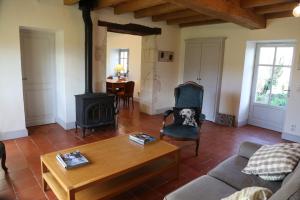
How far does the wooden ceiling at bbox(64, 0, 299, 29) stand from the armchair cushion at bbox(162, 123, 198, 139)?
1.69 m

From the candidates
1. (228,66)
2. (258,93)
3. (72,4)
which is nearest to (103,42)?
(72,4)

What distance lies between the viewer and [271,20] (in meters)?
4.15

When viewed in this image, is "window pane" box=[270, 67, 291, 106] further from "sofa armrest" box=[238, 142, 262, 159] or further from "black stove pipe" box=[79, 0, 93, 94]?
"black stove pipe" box=[79, 0, 93, 94]

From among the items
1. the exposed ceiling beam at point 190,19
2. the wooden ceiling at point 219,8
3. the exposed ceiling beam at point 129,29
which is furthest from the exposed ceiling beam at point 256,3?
the exposed ceiling beam at point 129,29

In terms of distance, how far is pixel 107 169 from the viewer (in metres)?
1.98

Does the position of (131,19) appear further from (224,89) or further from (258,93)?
(258,93)

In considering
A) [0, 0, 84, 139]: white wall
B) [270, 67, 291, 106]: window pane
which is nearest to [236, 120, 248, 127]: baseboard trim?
[270, 67, 291, 106]: window pane

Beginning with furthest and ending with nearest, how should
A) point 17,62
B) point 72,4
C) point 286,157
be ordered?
1. point 72,4
2. point 17,62
3. point 286,157

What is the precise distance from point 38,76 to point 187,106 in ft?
9.71

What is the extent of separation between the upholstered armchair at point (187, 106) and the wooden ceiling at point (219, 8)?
48.0 inches

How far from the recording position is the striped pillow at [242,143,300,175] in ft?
5.60

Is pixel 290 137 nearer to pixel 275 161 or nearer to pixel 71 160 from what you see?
pixel 275 161

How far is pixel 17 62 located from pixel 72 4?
4.46 feet

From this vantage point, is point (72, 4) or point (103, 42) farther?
point (103, 42)
